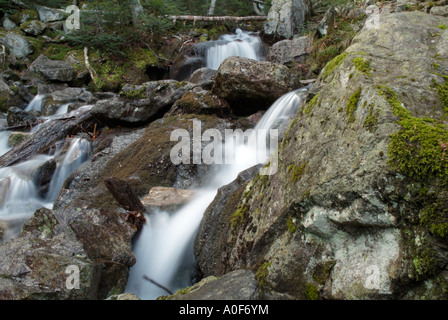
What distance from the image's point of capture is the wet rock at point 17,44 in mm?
16438

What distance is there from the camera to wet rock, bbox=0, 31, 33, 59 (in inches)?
647

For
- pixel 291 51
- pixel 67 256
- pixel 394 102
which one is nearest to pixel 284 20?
pixel 291 51

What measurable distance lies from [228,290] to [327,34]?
10.8 meters

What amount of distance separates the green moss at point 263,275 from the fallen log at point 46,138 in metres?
8.04

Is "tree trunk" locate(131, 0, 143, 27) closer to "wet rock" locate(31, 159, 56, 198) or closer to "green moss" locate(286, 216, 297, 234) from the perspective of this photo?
"wet rock" locate(31, 159, 56, 198)

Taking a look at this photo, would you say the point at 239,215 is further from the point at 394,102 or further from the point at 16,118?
the point at 16,118

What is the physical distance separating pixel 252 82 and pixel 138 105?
11.4 feet

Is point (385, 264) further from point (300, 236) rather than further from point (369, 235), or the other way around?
point (300, 236)

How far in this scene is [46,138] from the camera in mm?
8914

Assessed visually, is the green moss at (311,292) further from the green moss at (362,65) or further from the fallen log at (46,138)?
the fallen log at (46,138)

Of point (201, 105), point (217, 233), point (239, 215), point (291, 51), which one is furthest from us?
point (291, 51)

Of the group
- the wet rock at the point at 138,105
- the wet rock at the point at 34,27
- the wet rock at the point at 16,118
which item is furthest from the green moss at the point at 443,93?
the wet rock at the point at 34,27

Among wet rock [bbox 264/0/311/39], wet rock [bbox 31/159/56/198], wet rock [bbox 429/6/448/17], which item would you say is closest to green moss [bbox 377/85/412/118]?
wet rock [bbox 429/6/448/17]

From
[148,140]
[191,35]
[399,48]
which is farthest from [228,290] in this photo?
[191,35]
